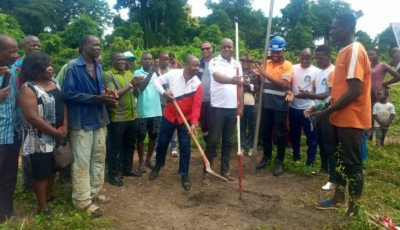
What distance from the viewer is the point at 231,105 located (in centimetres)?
484

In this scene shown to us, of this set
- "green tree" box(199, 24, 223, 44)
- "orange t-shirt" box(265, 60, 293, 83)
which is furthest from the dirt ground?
"green tree" box(199, 24, 223, 44)

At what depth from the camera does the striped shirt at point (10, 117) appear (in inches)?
129

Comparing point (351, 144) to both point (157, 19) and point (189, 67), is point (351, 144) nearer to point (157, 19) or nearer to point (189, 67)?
point (189, 67)

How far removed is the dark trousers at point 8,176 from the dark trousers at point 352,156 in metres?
3.32

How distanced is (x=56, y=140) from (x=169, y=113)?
172 centimetres

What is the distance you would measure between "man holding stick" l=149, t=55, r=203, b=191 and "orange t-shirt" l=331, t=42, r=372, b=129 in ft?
6.31

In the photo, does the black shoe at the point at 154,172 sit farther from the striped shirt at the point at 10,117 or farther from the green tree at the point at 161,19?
the green tree at the point at 161,19

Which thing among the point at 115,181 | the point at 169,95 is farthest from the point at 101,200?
the point at 169,95

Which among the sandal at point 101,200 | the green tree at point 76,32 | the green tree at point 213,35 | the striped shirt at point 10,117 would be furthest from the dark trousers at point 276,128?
the green tree at point 213,35

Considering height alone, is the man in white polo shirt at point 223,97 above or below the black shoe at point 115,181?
above

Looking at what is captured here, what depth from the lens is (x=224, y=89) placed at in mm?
4812

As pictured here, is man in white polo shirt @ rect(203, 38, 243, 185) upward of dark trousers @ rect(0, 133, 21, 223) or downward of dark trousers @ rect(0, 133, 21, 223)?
upward

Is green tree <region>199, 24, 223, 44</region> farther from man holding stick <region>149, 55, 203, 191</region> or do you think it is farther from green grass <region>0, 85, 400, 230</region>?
man holding stick <region>149, 55, 203, 191</region>

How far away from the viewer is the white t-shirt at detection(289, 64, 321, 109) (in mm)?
5188
